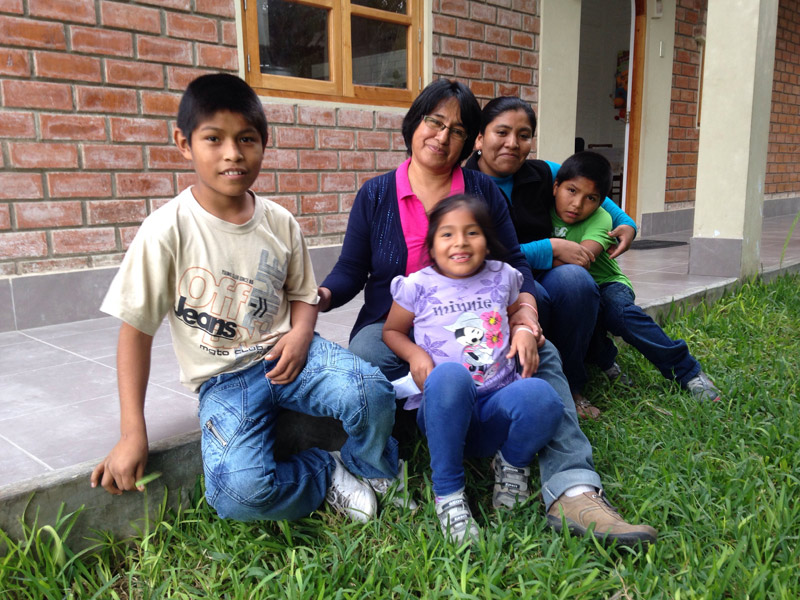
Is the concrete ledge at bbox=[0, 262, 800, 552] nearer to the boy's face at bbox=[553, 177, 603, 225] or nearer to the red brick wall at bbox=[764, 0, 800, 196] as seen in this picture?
the boy's face at bbox=[553, 177, 603, 225]

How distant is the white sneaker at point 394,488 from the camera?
75.8 inches

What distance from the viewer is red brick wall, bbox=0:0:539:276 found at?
10.3 ft

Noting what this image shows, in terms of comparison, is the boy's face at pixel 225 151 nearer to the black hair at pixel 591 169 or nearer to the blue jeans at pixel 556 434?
the blue jeans at pixel 556 434

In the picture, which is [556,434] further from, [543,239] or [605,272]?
[605,272]

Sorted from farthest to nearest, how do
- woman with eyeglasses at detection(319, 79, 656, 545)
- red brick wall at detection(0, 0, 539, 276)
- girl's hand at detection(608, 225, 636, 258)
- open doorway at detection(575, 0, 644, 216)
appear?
open doorway at detection(575, 0, 644, 216), red brick wall at detection(0, 0, 539, 276), girl's hand at detection(608, 225, 636, 258), woman with eyeglasses at detection(319, 79, 656, 545)

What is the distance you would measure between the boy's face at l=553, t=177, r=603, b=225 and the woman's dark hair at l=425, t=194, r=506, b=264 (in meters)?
0.62

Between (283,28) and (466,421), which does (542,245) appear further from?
(283,28)

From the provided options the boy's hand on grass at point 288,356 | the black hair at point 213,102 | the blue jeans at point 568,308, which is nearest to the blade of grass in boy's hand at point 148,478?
the boy's hand on grass at point 288,356

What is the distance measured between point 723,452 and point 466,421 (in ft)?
3.20

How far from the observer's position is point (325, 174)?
14.3ft

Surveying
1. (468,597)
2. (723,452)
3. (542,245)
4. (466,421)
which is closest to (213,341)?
(466,421)

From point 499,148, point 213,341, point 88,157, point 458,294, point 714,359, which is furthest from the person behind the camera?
point 88,157

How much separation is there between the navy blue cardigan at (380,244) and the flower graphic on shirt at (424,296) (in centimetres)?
21

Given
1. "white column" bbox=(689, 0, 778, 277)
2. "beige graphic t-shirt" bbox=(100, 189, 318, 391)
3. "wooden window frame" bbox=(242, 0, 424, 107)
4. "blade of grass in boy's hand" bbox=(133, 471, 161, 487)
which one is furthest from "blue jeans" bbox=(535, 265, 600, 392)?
"white column" bbox=(689, 0, 778, 277)
